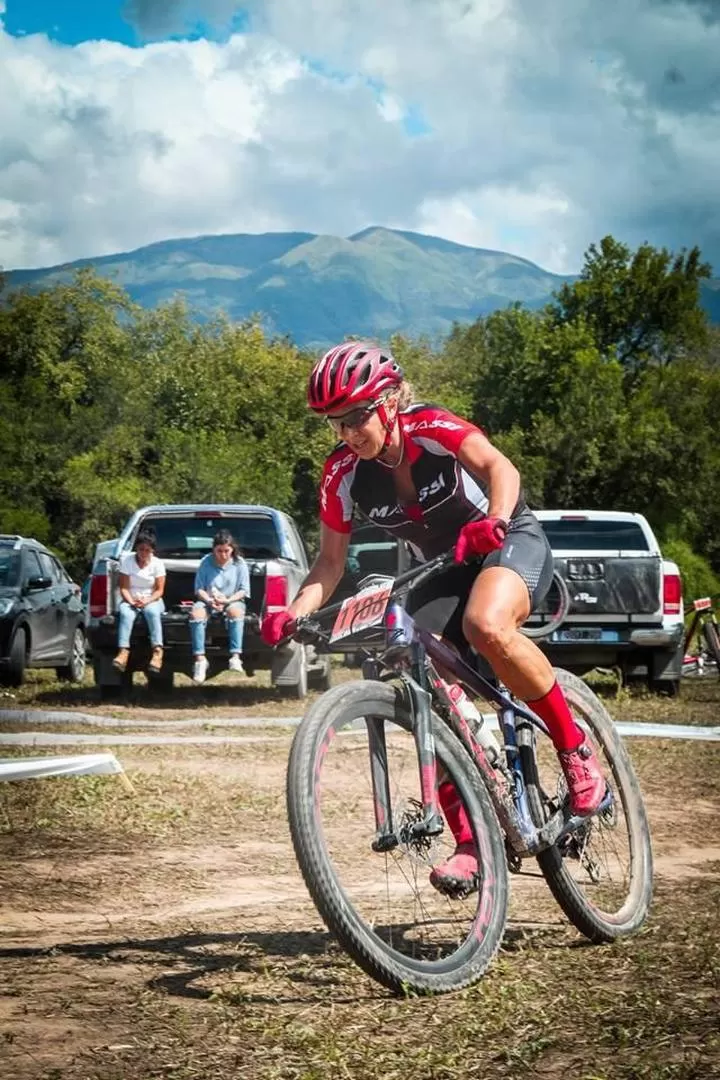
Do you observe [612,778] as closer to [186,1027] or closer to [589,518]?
[186,1027]

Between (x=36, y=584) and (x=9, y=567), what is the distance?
45 cm

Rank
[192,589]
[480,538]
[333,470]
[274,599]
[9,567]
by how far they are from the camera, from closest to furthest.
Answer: [480,538]
[333,470]
[274,599]
[192,589]
[9,567]

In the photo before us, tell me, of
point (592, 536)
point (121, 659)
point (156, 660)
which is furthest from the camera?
point (592, 536)

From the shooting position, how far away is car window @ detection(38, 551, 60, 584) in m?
18.1

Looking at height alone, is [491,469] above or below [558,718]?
above

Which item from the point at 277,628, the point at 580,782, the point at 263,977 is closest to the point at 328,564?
the point at 277,628

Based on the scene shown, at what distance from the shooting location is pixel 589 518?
627 inches

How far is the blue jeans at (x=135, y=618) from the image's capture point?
14.5 metres

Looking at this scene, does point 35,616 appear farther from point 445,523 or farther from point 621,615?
point 445,523

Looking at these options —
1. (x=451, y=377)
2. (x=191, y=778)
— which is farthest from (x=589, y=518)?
(x=451, y=377)

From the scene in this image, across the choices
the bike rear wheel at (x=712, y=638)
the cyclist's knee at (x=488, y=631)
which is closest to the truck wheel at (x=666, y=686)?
the bike rear wheel at (x=712, y=638)

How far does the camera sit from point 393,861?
453cm

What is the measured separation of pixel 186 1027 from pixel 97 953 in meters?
1.02

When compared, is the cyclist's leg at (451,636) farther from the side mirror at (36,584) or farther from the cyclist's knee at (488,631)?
the side mirror at (36,584)
